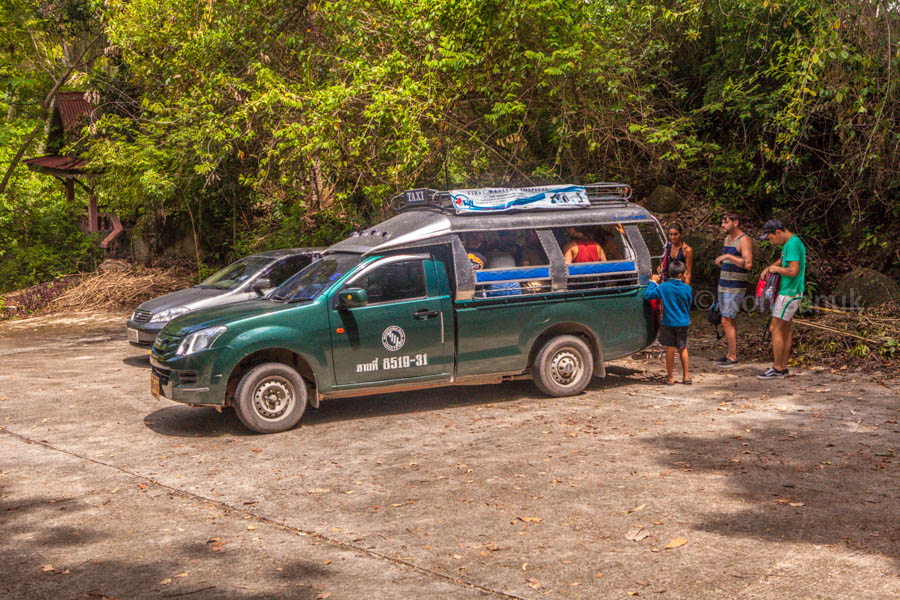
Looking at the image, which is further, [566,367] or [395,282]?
[566,367]

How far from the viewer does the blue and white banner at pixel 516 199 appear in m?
9.55

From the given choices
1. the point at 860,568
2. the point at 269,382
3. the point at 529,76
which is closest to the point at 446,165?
the point at 529,76

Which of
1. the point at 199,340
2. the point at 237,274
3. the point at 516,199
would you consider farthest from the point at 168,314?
the point at 516,199

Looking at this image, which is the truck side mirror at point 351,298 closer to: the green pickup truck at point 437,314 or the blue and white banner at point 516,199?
the green pickup truck at point 437,314

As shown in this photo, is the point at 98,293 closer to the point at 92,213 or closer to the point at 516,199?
the point at 92,213

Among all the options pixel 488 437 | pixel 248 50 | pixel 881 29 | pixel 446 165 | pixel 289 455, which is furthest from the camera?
pixel 248 50

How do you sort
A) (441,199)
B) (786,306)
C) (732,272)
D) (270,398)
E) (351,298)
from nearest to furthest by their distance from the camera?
1. (270,398)
2. (351,298)
3. (441,199)
4. (786,306)
5. (732,272)

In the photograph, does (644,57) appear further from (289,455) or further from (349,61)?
(289,455)

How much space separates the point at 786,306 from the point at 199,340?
6.88 m

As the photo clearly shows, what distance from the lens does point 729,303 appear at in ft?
37.4

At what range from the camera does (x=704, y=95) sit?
16.5 meters

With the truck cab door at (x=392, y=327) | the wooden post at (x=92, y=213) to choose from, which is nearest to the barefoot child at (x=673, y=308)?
the truck cab door at (x=392, y=327)

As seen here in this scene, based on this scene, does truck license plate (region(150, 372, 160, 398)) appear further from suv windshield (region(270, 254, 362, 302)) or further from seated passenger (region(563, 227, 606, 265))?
seated passenger (region(563, 227, 606, 265))

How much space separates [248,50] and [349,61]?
3888 mm
